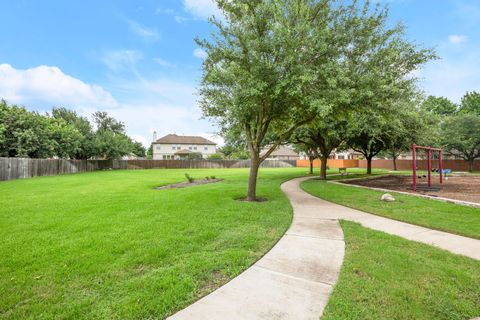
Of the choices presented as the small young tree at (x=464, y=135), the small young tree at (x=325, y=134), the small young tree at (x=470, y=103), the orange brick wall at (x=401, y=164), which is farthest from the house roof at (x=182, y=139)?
the small young tree at (x=470, y=103)

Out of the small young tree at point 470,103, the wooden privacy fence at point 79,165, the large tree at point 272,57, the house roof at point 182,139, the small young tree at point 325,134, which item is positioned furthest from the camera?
the house roof at point 182,139

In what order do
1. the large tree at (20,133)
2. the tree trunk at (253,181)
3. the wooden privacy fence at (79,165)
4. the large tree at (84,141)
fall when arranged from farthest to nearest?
the large tree at (84,141)
the large tree at (20,133)
the wooden privacy fence at (79,165)
the tree trunk at (253,181)

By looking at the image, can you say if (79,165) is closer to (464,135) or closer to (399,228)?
(399,228)

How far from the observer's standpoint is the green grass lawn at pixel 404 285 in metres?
2.33

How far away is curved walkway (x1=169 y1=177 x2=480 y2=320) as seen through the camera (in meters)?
2.32

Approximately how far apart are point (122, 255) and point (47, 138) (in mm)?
23643

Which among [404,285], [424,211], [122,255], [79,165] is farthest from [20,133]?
[424,211]

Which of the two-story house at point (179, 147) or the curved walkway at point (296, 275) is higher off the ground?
the two-story house at point (179, 147)

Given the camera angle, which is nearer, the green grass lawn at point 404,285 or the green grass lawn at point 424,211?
the green grass lawn at point 404,285

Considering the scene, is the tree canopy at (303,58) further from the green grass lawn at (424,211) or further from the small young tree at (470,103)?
the small young tree at (470,103)

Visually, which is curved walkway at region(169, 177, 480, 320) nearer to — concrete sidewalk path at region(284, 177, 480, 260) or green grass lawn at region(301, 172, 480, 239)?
concrete sidewalk path at region(284, 177, 480, 260)

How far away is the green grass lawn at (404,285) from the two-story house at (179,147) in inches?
1816

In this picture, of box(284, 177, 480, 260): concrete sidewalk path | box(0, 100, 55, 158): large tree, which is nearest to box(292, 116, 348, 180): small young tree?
box(284, 177, 480, 260): concrete sidewalk path

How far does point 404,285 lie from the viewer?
278 cm
